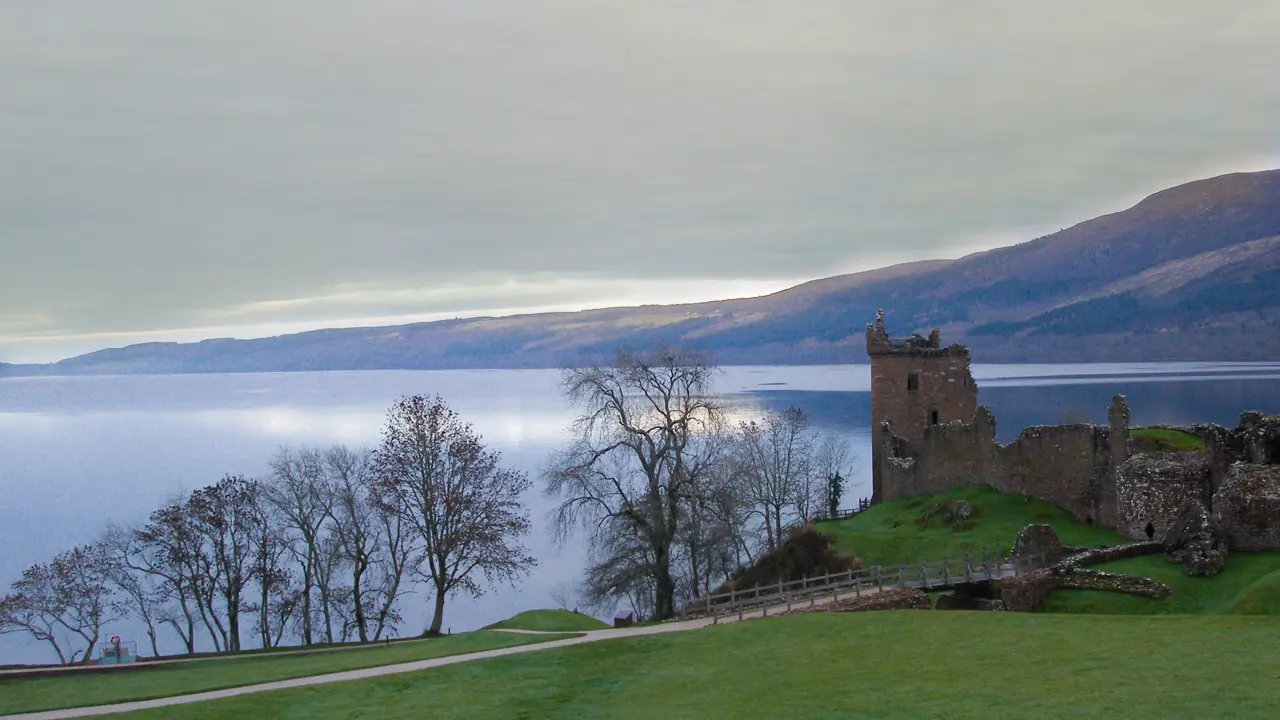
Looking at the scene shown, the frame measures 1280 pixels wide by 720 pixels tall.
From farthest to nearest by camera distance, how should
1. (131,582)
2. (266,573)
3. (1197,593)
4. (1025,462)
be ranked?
(131,582)
(266,573)
(1025,462)
(1197,593)

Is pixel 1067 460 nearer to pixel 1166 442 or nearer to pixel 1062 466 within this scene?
pixel 1062 466

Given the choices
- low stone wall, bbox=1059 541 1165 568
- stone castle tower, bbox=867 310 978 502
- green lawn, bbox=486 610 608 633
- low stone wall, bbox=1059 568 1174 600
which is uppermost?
stone castle tower, bbox=867 310 978 502

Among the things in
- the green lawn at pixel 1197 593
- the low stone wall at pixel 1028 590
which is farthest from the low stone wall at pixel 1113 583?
the low stone wall at pixel 1028 590

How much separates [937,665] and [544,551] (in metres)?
67.7

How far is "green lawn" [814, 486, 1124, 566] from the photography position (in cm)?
4728

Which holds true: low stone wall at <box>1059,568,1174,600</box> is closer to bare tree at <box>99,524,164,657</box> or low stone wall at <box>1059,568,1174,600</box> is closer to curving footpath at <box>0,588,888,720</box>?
curving footpath at <box>0,588,888,720</box>

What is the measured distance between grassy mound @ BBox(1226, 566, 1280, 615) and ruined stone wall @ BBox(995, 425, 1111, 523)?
16.9 m

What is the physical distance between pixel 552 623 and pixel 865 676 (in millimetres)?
18541

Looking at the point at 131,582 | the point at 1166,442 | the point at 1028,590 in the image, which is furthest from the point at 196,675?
the point at 1166,442

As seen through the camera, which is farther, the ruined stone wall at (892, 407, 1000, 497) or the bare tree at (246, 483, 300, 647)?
the bare tree at (246, 483, 300, 647)

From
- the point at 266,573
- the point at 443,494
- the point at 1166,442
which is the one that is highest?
the point at 1166,442

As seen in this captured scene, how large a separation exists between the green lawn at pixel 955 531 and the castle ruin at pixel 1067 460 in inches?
33.4

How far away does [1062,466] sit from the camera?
50.4m

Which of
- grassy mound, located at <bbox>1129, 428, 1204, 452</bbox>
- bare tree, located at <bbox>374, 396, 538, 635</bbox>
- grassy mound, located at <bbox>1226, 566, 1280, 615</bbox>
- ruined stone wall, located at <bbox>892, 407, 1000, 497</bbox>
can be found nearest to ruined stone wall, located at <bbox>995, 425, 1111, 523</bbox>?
grassy mound, located at <bbox>1129, 428, 1204, 452</bbox>
